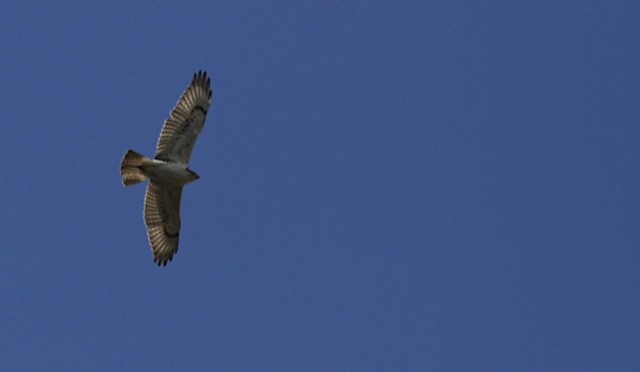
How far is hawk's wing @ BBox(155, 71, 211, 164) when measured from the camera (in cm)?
3216

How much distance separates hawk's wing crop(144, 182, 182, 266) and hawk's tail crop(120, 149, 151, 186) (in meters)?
1.18

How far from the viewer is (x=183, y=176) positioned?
32.4m

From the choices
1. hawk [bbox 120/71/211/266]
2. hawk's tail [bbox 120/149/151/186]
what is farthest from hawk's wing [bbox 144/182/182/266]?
hawk's tail [bbox 120/149/151/186]

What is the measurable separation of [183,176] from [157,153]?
0.89m

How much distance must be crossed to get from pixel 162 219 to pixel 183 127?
3.41 metres

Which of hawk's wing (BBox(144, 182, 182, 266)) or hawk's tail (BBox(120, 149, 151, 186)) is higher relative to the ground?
hawk's wing (BBox(144, 182, 182, 266))

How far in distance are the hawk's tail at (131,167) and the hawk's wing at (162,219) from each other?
118 centimetres

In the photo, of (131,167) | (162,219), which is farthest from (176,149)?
(162,219)

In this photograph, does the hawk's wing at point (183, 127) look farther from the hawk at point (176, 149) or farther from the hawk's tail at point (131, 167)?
the hawk's tail at point (131, 167)

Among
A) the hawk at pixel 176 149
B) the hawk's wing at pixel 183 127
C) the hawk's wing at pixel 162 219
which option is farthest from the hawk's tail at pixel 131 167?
the hawk's wing at pixel 162 219

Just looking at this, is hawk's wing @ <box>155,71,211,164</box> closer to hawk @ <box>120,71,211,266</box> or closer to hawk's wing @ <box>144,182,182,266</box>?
hawk @ <box>120,71,211,266</box>

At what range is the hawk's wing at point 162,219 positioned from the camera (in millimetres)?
33594

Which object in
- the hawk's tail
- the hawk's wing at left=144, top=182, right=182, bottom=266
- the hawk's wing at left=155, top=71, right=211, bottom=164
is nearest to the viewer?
the hawk's tail

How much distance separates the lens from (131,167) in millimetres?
31750
